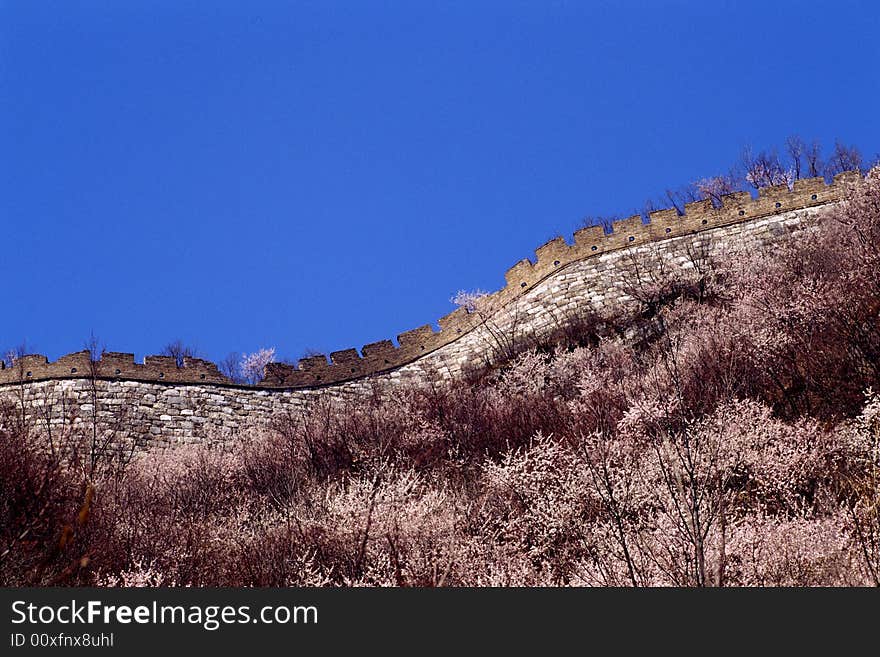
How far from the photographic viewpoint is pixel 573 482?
43.1ft

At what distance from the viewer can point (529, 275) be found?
94.3 ft

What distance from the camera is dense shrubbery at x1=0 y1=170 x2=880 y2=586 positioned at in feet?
33.2

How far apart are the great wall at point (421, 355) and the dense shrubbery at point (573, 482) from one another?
4.01 m

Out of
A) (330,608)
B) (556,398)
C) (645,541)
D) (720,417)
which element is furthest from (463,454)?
(330,608)

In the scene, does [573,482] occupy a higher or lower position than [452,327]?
lower

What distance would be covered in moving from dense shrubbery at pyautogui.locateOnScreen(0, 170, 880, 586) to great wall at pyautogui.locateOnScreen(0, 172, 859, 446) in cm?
401

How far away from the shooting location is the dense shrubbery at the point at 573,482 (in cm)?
1012

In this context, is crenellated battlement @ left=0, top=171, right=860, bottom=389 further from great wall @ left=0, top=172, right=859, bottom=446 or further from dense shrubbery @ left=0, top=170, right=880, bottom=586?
dense shrubbery @ left=0, top=170, right=880, bottom=586

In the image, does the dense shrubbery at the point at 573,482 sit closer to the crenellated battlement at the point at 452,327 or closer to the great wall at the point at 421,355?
the great wall at the point at 421,355

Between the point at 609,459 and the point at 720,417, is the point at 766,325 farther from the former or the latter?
the point at 609,459

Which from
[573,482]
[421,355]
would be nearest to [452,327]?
[421,355]

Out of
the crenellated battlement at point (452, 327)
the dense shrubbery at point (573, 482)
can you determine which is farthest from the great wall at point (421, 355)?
the dense shrubbery at point (573, 482)

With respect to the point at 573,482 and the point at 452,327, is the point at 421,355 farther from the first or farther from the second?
the point at 573,482

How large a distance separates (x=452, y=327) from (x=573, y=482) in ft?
52.0
